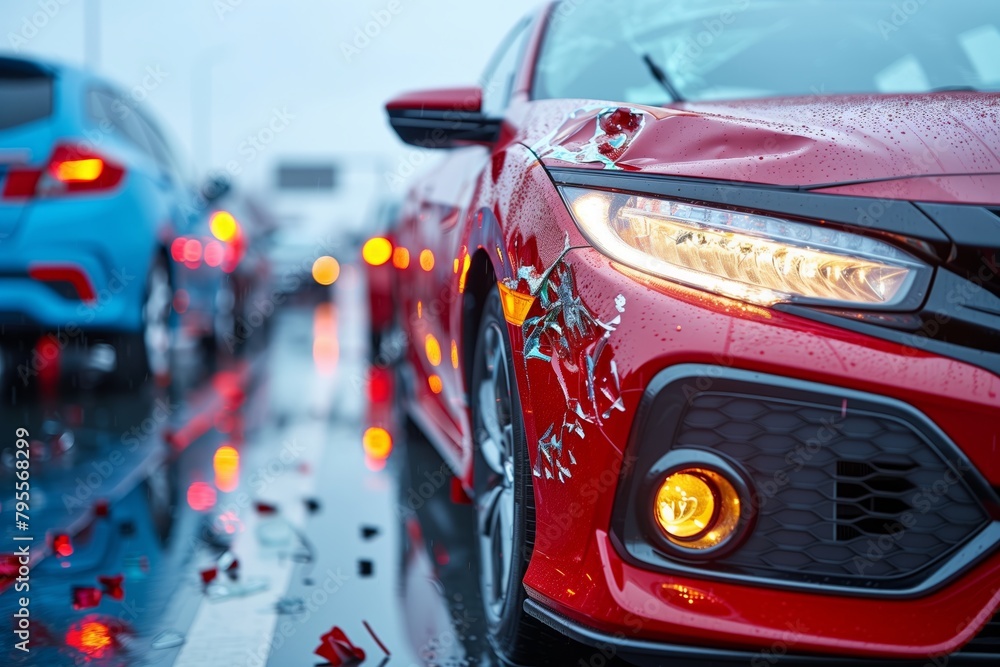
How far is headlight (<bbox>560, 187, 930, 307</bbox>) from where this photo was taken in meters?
2.23

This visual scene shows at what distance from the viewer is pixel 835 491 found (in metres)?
2.24

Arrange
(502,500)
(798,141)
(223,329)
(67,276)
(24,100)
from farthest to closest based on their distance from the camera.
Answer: (223,329) → (24,100) → (67,276) → (502,500) → (798,141)

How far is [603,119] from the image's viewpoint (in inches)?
107

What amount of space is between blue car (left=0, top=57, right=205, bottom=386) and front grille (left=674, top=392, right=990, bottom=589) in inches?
198

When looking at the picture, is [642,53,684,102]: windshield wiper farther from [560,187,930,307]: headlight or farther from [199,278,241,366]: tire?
[199,278,241,366]: tire

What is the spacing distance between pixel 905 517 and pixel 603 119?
1037 mm

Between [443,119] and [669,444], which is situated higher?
[443,119]

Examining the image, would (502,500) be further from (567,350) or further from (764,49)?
(764,49)

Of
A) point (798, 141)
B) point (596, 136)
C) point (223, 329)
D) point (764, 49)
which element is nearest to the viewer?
point (798, 141)

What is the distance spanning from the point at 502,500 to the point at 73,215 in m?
4.24

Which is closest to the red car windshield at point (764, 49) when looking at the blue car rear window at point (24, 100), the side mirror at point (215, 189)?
the blue car rear window at point (24, 100)

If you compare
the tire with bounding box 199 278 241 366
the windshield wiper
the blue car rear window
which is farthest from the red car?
the tire with bounding box 199 278 241 366

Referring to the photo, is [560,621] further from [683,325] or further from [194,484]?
[194,484]

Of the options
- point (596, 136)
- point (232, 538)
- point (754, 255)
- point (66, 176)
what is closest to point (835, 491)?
point (754, 255)
